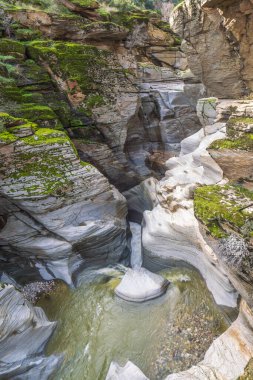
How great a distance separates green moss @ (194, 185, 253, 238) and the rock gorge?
24 mm

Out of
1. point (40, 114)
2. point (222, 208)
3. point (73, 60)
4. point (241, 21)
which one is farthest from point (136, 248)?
point (73, 60)

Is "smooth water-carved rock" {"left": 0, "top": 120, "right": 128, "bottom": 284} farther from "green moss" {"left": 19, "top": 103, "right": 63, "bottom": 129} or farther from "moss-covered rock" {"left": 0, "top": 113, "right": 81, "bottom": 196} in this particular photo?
"green moss" {"left": 19, "top": 103, "right": 63, "bottom": 129}

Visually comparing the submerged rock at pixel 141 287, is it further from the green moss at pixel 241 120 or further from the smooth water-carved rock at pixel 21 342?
the green moss at pixel 241 120

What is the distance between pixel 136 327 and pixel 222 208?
4.15 m

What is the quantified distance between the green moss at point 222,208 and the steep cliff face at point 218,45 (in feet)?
17.0

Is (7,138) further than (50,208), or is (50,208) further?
(50,208)

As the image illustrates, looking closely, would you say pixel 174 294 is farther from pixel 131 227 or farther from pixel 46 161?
pixel 46 161

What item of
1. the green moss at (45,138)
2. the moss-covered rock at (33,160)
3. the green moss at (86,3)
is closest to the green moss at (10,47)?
the moss-covered rock at (33,160)

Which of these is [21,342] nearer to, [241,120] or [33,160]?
[33,160]

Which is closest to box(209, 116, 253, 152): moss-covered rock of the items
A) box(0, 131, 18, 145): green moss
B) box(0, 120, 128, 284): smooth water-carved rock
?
Result: box(0, 120, 128, 284): smooth water-carved rock

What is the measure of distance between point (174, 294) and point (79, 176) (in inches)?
187

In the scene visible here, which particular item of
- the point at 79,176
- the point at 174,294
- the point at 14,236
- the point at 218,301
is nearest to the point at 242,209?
the point at 218,301

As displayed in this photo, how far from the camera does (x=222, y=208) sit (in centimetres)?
476

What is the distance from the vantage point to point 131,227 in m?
11.6
